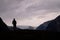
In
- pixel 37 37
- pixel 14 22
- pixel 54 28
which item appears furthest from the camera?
pixel 54 28

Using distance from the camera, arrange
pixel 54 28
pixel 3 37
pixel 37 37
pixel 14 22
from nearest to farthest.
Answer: pixel 3 37, pixel 37 37, pixel 14 22, pixel 54 28

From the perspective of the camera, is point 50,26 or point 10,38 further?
point 50,26

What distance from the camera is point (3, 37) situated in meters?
16.0

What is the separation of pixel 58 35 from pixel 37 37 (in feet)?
8.41

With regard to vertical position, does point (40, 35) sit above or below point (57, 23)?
below

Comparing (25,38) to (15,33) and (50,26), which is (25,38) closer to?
(15,33)

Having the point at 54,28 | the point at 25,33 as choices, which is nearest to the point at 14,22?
the point at 25,33

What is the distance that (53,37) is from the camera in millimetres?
18000

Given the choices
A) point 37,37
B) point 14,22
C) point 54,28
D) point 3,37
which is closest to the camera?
point 3,37

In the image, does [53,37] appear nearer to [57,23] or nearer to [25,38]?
[25,38]

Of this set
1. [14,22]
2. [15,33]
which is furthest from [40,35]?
[14,22]

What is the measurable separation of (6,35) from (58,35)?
5.97 metres

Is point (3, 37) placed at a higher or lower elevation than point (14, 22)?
lower

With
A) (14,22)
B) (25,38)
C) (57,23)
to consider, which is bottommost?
(25,38)
